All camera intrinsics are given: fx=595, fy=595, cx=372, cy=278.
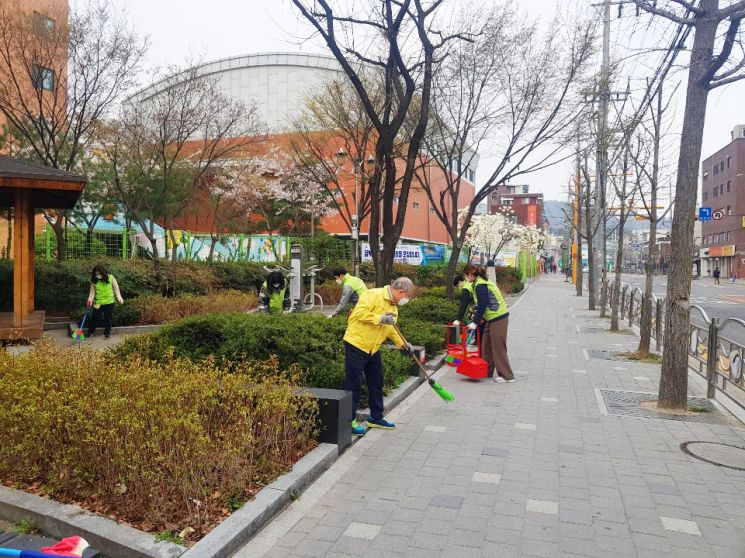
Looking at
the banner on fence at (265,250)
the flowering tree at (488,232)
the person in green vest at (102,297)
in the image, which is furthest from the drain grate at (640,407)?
the flowering tree at (488,232)

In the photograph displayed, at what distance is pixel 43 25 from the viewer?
547 inches

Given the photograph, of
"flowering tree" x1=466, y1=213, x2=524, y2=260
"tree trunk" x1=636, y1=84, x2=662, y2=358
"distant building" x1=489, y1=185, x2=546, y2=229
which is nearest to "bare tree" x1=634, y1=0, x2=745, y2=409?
"tree trunk" x1=636, y1=84, x2=662, y2=358

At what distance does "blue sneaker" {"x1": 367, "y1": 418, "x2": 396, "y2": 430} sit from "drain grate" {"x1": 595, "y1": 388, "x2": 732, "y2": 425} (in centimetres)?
268

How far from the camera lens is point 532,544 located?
3617 mm

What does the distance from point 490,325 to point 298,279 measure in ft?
28.2

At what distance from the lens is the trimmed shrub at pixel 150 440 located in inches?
145

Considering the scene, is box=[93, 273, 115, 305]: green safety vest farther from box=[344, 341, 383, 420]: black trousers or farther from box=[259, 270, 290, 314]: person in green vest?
box=[344, 341, 383, 420]: black trousers

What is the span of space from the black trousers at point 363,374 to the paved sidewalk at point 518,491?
0.29m

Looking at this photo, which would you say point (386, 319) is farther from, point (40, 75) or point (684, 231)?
point (40, 75)

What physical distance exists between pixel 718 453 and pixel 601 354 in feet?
20.9

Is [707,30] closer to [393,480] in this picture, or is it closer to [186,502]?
[393,480]

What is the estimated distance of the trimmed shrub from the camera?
145 inches

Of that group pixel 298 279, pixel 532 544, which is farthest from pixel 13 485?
pixel 298 279

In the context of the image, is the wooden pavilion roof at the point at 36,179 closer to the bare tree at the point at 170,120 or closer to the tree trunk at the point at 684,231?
the bare tree at the point at 170,120
